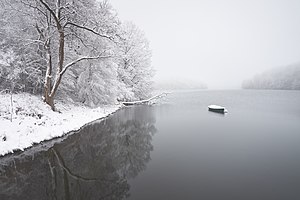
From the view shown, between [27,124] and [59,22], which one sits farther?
[59,22]

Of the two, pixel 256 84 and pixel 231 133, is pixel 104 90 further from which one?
pixel 256 84

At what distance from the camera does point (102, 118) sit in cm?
1895

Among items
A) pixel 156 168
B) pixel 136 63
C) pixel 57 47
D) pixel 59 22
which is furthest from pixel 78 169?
pixel 136 63

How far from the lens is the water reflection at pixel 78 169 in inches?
230

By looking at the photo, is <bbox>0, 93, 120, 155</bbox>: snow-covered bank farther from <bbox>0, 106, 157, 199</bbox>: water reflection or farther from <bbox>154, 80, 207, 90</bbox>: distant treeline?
<bbox>154, 80, 207, 90</bbox>: distant treeline

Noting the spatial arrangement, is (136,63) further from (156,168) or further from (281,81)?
(281,81)

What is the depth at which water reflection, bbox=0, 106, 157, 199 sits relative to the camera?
19.2 feet

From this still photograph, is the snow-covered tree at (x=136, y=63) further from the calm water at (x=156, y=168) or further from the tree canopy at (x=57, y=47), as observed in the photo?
the calm water at (x=156, y=168)

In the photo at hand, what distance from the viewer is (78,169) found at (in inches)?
294

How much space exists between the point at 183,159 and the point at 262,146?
5.04 m

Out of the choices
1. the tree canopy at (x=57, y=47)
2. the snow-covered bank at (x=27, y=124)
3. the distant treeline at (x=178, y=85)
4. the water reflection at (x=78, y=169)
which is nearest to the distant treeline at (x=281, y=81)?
the distant treeline at (x=178, y=85)

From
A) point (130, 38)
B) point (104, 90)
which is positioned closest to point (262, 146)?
point (104, 90)

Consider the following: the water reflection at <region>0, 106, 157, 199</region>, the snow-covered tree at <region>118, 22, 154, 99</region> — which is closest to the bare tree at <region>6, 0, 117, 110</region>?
the water reflection at <region>0, 106, 157, 199</region>

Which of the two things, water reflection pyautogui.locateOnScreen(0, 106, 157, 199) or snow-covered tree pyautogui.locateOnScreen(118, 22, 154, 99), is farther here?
snow-covered tree pyautogui.locateOnScreen(118, 22, 154, 99)
